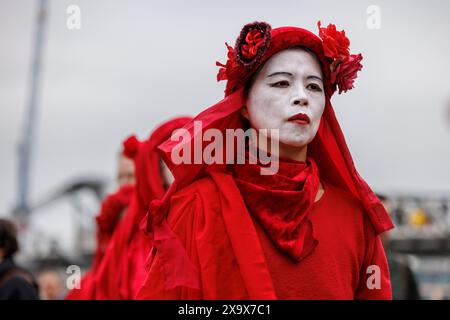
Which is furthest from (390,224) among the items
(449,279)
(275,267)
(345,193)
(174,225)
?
(449,279)

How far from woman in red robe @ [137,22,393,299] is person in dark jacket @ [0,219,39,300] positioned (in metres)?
2.69

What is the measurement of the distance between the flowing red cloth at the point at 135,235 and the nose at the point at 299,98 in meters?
2.66

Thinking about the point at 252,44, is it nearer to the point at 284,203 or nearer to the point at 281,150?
the point at 281,150

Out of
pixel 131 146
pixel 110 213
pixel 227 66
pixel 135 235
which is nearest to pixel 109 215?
pixel 110 213

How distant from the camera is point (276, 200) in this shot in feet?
15.2

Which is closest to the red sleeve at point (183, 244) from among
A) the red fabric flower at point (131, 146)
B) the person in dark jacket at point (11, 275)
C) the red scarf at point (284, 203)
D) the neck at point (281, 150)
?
the red scarf at point (284, 203)

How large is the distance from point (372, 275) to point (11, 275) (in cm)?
315

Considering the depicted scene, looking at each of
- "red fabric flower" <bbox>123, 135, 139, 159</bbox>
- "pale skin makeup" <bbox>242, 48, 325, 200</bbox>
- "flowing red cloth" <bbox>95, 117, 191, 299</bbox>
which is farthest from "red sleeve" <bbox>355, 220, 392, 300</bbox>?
"red fabric flower" <bbox>123, 135, 139, 159</bbox>

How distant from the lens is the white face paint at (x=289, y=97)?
473 cm

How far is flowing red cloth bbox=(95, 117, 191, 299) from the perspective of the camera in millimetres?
7426

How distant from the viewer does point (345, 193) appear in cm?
496
